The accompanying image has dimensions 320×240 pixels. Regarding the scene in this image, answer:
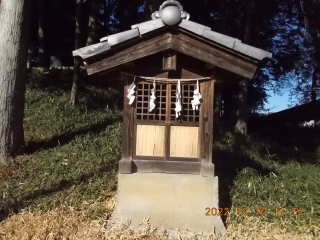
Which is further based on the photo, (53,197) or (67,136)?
(67,136)

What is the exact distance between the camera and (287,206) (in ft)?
19.2

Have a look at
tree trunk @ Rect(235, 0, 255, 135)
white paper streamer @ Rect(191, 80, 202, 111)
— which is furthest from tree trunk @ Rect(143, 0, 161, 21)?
white paper streamer @ Rect(191, 80, 202, 111)

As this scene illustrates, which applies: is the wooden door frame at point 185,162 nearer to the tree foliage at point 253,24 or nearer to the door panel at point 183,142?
the door panel at point 183,142

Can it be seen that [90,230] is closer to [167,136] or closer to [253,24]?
[167,136]

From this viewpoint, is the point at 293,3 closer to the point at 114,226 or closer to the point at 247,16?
the point at 247,16

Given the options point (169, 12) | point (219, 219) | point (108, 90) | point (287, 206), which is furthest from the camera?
point (108, 90)

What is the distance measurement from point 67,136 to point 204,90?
4.71 meters

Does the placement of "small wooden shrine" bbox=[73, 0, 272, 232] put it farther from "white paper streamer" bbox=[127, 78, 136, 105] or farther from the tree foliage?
the tree foliage

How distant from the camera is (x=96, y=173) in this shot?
677 cm

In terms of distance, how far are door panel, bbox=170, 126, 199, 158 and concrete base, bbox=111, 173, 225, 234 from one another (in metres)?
0.31

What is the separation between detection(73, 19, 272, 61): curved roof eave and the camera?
16.4 ft

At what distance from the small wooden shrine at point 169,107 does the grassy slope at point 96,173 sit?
0.72 m

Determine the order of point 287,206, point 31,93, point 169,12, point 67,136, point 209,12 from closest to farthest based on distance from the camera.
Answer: point 169,12 → point 287,206 → point 67,136 → point 31,93 → point 209,12

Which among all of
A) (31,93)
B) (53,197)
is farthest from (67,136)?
(31,93)
